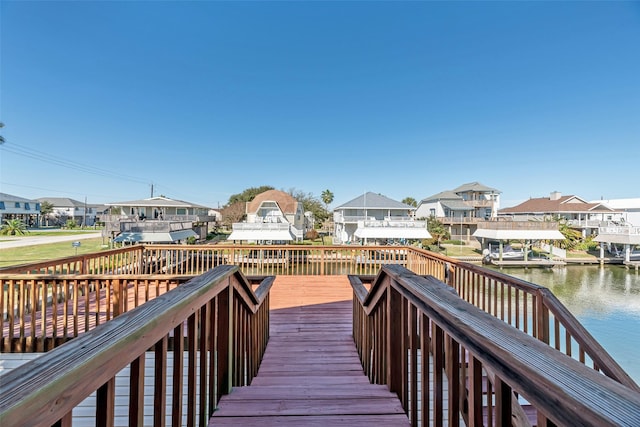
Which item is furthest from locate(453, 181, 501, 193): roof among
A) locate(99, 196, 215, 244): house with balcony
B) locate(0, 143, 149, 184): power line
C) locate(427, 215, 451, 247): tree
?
locate(0, 143, 149, 184): power line

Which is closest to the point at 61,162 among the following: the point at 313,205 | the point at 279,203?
the point at 279,203

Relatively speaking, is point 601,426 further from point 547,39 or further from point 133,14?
point 547,39

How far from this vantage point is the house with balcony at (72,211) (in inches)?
1870

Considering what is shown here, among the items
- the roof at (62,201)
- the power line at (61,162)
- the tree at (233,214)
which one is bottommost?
the tree at (233,214)

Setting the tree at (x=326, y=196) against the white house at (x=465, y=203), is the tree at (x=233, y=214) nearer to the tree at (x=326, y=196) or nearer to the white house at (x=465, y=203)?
the tree at (x=326, y=196)

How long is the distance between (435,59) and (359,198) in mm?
13589

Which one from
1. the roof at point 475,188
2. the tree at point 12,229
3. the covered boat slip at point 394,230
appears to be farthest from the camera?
the roof at point 475,188

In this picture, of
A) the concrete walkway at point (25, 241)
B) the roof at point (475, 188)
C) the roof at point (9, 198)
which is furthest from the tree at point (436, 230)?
the roof at point (9, 198)

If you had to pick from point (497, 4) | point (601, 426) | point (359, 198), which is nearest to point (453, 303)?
point (601, 426)

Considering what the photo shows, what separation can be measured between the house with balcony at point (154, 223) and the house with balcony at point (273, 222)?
3565 mm

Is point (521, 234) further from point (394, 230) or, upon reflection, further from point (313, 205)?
point (313, 205)

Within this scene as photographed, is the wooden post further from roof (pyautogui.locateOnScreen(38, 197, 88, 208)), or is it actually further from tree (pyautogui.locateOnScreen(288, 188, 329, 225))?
roof (pyautogui.locateOnScreen(38, 197, 88, 208))

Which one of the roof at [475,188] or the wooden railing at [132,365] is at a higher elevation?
the roof at [475,188]

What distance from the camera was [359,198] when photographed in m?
24.2
